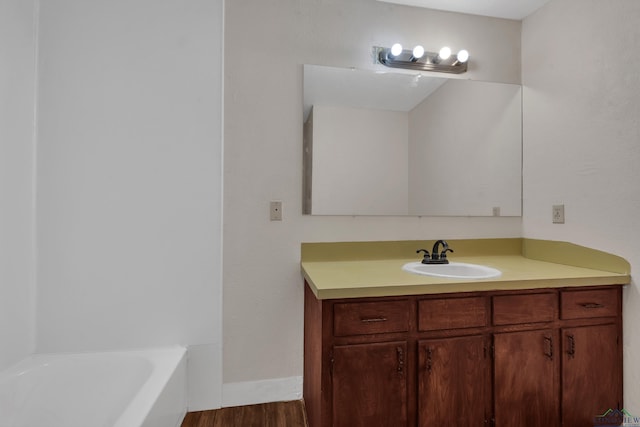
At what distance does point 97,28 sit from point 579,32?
2606mm

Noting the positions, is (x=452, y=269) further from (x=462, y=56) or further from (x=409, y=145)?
(x=462, y=56)

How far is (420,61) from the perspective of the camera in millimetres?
2004

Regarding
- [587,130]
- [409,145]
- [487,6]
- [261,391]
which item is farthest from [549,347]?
[487,6]

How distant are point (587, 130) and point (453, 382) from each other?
1495 millimetres

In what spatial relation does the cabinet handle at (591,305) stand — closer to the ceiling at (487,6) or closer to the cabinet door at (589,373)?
the cabinet door at (589,373)

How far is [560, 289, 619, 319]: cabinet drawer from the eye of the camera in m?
1.48

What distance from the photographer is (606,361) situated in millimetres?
1526

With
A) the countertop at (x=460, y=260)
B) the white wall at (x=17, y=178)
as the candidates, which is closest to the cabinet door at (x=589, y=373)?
the countertop at (x=460, y=260)

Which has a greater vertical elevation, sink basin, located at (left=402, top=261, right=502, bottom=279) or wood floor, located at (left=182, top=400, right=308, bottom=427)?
sink basin, located at (left=402, top=261, right=502, bottom=279)

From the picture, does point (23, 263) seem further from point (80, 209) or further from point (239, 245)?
point (239, 245)

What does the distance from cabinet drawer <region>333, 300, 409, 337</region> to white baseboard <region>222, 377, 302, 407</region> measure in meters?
0.79

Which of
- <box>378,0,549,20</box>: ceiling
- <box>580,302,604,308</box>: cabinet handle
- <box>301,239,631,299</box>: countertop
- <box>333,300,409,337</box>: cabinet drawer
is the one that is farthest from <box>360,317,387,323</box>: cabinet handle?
<box>378,0,549,20</box>: ceiling

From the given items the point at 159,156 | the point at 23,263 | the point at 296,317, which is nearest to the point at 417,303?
the point at 296,317

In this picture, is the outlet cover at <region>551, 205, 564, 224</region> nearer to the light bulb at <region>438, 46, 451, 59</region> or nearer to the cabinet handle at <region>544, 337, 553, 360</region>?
the cabinet handle at <region>544, 337, 553, 360</region>
